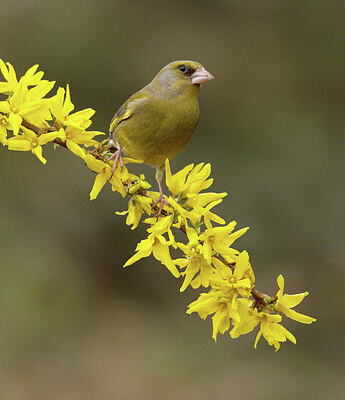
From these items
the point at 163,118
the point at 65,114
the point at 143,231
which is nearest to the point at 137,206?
the point at 65,114

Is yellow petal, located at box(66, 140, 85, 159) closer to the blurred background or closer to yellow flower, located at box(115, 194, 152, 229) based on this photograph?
yellow flower, located at box(115, 194, 152, 229)

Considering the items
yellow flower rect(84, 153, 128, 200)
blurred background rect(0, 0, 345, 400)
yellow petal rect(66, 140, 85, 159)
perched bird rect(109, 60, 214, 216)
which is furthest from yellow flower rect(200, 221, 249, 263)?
blurred background rect(0, 0, 345, 400)

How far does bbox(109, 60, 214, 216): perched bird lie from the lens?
7.15 feet

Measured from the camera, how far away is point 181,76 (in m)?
2.29

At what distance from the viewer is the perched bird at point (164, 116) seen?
218 cm

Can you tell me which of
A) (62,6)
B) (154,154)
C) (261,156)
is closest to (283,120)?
(261,156)

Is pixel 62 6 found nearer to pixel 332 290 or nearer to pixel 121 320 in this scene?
pixel 121 320

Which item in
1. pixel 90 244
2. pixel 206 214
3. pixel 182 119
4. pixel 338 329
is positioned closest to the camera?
pixel 206 214

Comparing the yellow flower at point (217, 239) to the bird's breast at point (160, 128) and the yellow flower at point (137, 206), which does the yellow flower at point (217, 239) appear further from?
the bird's breast at point (160, 128)

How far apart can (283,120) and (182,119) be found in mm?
4903

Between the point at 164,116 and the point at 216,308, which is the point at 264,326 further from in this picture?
the point at 164,116

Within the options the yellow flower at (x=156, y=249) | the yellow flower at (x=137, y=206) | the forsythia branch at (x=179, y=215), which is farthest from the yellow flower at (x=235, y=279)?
the yellow flower at (x=137, y=206)

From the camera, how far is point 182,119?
217cm

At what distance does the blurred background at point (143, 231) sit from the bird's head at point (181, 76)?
11.4ft
